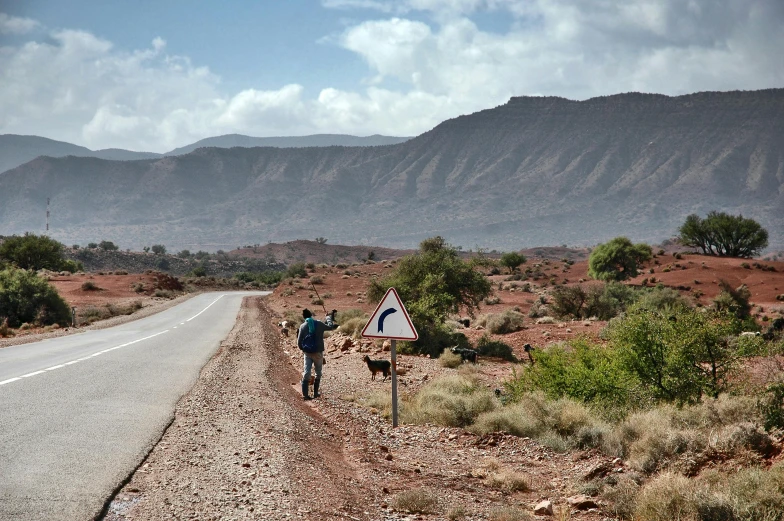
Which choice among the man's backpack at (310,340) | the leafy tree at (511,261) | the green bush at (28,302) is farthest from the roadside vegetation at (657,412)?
the leafy tree at (511,261)

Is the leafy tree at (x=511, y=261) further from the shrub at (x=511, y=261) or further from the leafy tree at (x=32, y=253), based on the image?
the leafy tree at (x=32, y=253)

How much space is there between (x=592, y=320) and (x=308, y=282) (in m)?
40.2

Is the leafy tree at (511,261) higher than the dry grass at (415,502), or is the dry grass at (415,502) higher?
the leafy tree at (511,261)

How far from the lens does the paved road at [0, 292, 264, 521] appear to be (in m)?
6.58

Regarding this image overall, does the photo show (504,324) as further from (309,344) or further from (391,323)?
(391,323)

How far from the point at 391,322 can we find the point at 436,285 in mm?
16812

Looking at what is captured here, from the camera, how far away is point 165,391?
1316 centimetres

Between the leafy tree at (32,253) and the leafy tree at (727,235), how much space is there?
2875 inches

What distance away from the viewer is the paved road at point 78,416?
6582 millimetres

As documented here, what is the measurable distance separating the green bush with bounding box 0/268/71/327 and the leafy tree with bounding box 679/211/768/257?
68.2 meters

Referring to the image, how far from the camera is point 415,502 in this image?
7.17 metres

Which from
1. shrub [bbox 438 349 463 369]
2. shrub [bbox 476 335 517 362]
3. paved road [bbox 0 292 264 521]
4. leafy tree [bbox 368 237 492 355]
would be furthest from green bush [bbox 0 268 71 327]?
shrub [bbox 438 349 463 369]

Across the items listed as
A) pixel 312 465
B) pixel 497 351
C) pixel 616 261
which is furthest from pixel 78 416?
pixel 616 261

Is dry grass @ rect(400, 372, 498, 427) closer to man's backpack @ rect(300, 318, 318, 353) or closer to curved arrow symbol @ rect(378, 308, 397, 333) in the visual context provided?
curved arrow symbol @ rect(378, 308, 397, 333)
